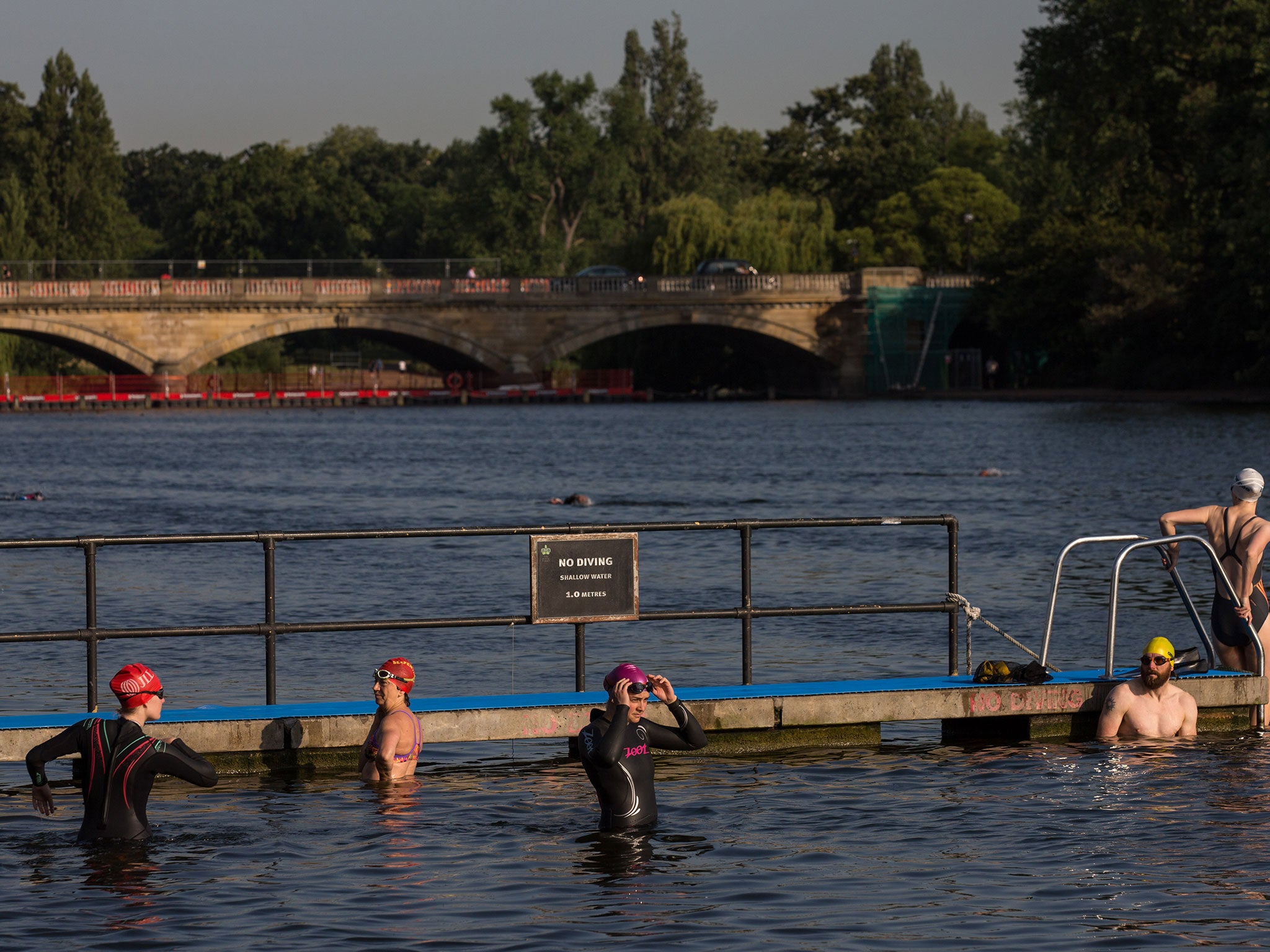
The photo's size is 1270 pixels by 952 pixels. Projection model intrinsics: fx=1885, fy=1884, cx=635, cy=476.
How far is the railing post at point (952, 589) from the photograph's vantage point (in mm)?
12977

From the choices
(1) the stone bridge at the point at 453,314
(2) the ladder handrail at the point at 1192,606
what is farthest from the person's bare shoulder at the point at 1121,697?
(1) the stone bridge at the point at 453,314

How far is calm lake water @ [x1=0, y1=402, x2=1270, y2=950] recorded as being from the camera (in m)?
9.85

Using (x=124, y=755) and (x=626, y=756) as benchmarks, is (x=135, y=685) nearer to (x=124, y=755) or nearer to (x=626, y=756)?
(x=124, y=755)

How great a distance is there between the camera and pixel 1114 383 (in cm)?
8044

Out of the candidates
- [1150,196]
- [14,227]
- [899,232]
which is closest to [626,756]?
[1150,196]

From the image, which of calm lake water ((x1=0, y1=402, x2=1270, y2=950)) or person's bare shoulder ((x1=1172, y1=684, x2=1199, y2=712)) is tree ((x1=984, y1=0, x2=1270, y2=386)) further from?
person's bare shoulder ((x1=1172, y1=684, x2=1199, y2=712))

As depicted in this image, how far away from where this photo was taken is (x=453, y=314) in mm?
93062

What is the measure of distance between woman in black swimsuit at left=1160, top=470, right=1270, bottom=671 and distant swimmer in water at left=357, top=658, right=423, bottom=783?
5307 millimetres

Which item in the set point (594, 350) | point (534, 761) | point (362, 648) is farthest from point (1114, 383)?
point (534, 761)

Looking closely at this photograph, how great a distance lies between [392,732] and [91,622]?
6.83ft

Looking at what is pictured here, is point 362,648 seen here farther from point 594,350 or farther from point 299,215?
point 299,215

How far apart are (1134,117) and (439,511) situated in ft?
135

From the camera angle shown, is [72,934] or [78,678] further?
[78,678]

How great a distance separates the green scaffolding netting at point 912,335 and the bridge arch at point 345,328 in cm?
2026
